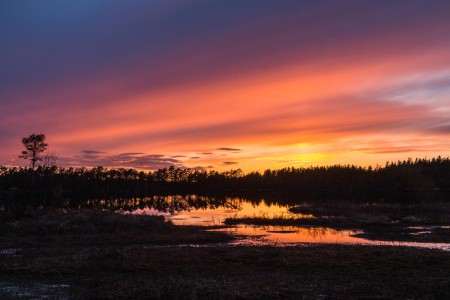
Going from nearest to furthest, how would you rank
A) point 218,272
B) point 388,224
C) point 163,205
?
point 218,272 < point 388,224 < point 163,205

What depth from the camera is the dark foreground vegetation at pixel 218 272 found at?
618 inches

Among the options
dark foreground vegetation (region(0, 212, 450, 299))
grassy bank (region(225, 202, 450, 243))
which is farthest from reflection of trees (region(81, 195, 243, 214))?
dark foreground vegetation (region(0, 212, 450, 299))

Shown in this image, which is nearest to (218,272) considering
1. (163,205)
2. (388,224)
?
(388,224)

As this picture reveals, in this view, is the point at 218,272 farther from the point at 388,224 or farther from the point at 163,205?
the point at 163,205

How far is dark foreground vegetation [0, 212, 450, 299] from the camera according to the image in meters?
15.7

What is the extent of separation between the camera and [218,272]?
66.2 feet

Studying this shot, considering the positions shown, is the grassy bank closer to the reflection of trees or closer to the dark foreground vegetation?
the dark foreground vegetation

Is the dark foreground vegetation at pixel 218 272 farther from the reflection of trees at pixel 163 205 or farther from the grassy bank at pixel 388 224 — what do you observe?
the reflection of trees at pixel 163 205

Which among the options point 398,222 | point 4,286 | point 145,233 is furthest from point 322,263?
point 398,222

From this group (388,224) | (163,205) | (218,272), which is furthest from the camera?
(163,205)

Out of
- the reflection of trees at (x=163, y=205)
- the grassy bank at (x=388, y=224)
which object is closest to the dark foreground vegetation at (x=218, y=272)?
the grassy bank at (x=388, y=224)

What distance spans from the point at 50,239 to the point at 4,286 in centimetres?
1700

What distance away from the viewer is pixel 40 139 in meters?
105

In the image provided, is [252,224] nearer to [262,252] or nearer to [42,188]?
[262,252]
